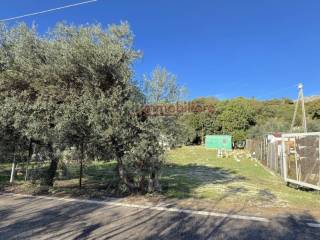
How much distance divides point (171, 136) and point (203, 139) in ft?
121

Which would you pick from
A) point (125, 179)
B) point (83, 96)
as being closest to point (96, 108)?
point (83, 96)

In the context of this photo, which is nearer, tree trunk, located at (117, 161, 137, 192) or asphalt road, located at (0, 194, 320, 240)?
asphalt road, located at (0, 194, 320, 240)

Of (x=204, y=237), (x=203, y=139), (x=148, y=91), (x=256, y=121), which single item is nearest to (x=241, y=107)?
(x=256, y=121)

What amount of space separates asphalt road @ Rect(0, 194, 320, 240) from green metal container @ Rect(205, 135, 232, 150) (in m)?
29.5

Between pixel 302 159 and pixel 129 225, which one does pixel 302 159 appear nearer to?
pixel 302 159

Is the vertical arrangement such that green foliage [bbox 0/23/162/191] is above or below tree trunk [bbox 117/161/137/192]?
above

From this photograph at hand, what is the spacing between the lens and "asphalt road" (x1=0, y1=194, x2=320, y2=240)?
15.3 ft

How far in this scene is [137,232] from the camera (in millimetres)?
4797

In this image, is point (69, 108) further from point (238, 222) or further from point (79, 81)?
point (238, 222)

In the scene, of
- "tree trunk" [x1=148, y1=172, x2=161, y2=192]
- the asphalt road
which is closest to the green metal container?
"tree trunk" [x1=148, y1=172, x2=161, y2=192]

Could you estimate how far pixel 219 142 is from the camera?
3669 centimetres

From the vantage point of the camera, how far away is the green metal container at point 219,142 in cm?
3567

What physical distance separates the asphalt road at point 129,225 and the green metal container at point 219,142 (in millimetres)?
29479

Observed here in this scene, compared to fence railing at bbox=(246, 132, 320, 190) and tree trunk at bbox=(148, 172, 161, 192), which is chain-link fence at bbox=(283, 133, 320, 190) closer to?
fence railing at bbox=(246, 132, 320, 190)
